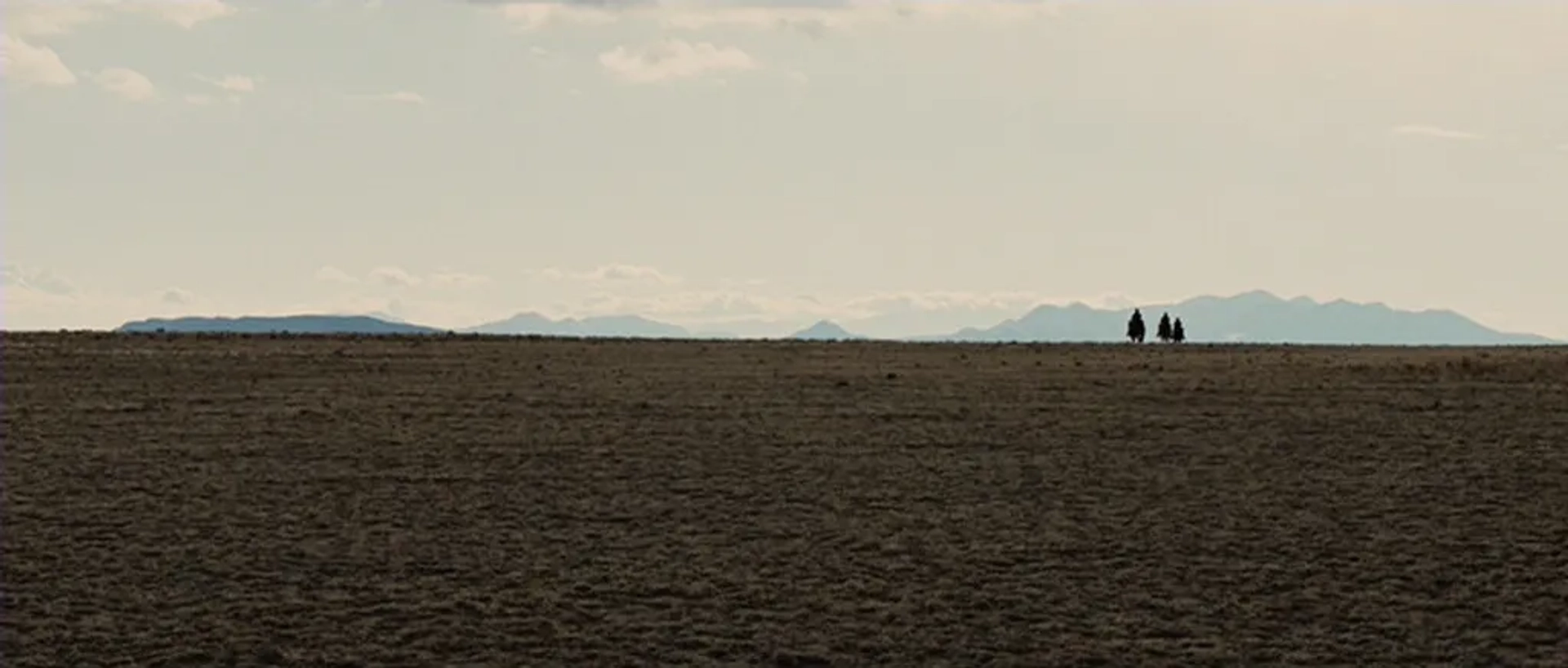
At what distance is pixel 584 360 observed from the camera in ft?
178

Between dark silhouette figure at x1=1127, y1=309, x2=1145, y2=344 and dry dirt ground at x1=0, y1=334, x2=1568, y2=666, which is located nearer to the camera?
dry dirt ground at x1=0, y1=334, x2=1568, y2=666

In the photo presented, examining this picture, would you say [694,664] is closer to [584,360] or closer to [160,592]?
[160,592]

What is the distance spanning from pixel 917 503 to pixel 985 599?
654cm

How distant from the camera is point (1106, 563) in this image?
2495cm

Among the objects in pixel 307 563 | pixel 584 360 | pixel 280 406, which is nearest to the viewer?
pixel 307 563

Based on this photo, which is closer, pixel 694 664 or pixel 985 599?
pixel 694 664

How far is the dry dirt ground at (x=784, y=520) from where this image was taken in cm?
2141

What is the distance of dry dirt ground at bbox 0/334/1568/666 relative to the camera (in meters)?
21.4

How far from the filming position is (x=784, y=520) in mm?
27625

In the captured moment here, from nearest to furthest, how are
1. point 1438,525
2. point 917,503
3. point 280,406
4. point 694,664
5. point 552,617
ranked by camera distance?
1. point 694,664
2. point 552,617
3. point 1438,525
4. point 917,503
5. point 280,406

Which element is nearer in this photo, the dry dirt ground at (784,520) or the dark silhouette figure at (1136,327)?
the dry dirt ground at (784,520)

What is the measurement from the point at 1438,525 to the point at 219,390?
87.5 ft

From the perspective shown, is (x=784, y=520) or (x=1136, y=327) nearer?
(x=784, y=520)

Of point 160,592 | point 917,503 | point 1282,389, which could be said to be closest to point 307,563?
point 160,592
